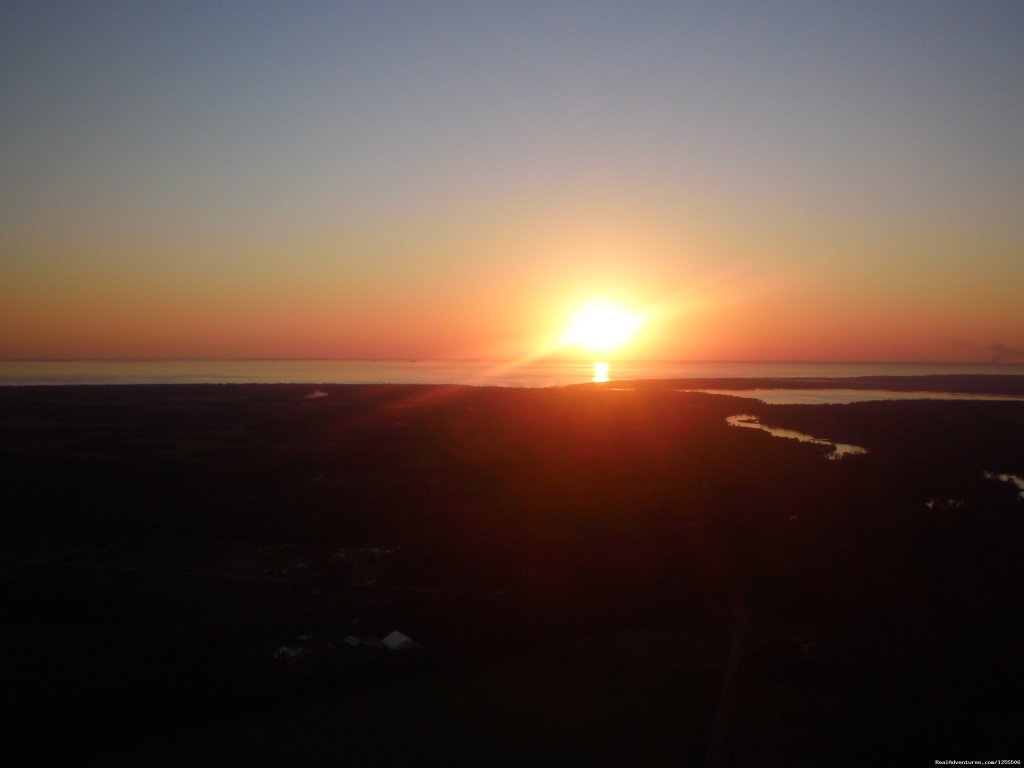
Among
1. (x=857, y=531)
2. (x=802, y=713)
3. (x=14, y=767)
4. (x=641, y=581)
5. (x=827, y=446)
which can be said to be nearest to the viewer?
(x=14, y=767)

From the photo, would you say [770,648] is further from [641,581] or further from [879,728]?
[641,581]

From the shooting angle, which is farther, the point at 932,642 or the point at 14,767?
the point at 932,642

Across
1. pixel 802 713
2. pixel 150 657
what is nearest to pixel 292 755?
pixel 150 657

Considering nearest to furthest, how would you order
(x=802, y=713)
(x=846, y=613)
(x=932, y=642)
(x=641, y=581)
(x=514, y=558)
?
(x=802, y=713)
(x=932, y=642)
(x=846, y=613)
(x=641, y=581)
(x=514, y=558)

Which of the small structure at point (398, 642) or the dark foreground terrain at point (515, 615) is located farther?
the small structure at point (398, 642)

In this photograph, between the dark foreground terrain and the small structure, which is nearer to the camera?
the dark foreground terrain

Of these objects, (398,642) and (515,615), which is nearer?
(398,642)

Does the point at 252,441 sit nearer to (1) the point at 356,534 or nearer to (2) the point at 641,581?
(1) the point at 356,534
